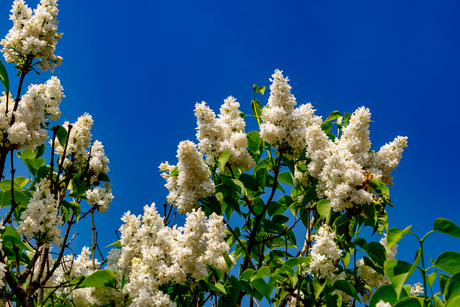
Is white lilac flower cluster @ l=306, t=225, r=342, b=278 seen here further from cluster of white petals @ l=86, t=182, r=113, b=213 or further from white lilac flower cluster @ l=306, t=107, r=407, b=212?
cluster of white petals @ l=86, t=182, r=113, b=213

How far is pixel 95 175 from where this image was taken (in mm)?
3785

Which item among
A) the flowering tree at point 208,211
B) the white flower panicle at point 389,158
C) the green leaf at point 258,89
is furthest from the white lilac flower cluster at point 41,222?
the white flower panicle at point 389,158

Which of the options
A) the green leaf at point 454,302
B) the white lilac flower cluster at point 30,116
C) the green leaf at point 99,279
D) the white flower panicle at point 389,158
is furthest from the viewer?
the white flower panicle at point 389,158

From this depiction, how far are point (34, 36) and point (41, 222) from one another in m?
1.36

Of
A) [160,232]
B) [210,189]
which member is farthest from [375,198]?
[160,232]

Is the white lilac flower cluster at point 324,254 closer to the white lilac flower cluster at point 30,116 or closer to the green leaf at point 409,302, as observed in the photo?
the green leaf at point 409,302

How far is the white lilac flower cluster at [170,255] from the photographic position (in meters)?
2.27

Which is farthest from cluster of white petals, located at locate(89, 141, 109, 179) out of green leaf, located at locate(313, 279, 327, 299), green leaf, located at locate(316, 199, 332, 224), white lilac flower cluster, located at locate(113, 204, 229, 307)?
green leaf, located at locate(313, 279, 327, 299)

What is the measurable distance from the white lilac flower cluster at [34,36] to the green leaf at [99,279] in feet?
5.10

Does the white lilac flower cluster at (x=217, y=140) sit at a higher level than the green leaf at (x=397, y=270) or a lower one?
higher

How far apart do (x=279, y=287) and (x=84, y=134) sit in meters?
2.12

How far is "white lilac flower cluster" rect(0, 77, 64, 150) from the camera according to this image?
2512mm

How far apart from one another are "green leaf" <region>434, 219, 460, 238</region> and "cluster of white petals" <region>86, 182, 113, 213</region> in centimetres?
294

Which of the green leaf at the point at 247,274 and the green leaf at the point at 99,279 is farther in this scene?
the green leaf at the point at 99,279
